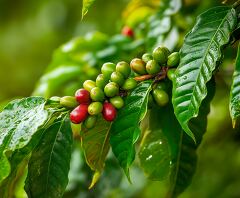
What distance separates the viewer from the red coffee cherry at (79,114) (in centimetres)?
133

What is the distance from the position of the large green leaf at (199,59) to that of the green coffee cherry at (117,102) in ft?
0.54

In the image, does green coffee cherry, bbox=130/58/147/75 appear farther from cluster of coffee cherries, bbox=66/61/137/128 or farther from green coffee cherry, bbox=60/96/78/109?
green coffee cherry, bbox=60/96/78/109

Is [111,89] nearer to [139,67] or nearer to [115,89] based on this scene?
[115,89]

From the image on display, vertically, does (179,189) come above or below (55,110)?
below

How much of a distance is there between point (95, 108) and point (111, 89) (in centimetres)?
6

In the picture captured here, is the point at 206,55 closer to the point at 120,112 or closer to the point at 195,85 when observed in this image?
the point at 195,85

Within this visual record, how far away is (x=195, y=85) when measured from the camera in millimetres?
1269

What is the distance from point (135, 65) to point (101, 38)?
3.86 ft

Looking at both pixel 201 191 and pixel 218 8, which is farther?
pixel 201 191

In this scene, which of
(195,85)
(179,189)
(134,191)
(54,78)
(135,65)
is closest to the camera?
(195,85)

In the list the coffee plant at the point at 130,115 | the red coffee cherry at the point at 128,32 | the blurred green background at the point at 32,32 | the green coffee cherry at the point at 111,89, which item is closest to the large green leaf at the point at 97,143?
the coffee plant at the point at 130,115

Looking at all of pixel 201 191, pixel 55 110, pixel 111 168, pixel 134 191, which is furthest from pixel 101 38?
pixel 55 110

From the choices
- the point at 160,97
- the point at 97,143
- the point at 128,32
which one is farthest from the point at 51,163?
the point at 128,32

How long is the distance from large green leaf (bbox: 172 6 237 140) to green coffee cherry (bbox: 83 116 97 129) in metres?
0.24
